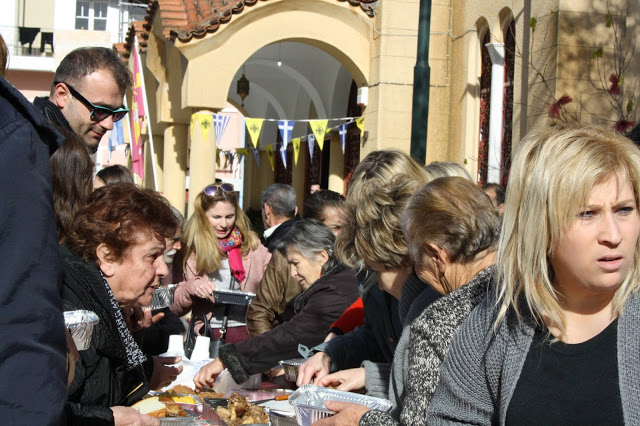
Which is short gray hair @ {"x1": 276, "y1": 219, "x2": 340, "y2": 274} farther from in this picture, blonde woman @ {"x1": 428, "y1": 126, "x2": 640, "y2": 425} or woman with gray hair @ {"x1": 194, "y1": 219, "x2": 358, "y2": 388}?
blonde woman @ {"x1": 428, "y1": 126, "x2": 640, "y2": 425}

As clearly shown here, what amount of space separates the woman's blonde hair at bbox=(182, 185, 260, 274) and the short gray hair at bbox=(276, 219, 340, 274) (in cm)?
131

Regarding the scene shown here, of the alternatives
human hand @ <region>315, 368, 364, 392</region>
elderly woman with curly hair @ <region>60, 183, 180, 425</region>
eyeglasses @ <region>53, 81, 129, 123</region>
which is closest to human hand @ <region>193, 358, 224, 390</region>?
human hand @ <region>315, 368, 364, 392</region>

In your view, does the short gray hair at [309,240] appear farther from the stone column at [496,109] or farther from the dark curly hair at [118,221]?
the stone column at [496,109]

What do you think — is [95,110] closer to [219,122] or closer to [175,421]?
[175,421]

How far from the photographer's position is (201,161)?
12156 millimetres

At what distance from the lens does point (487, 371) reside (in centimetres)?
208

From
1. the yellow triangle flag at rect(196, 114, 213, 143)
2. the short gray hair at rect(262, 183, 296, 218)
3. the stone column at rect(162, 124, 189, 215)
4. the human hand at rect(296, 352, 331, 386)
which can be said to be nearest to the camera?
the human hand at rect(296, 352, 331, 386)

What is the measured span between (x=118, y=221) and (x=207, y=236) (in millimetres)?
3158

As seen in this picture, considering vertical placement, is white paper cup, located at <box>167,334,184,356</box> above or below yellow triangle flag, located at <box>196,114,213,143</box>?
below

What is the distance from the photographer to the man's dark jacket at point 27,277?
4.81 feet

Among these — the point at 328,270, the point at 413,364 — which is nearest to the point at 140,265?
the point at 413,364

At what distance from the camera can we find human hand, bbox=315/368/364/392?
11.5ft

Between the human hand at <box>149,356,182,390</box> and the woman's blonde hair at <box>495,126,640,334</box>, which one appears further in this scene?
the human hand at <box>149,356,182,390</box>

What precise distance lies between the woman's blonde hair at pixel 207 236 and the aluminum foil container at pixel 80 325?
3674mm
